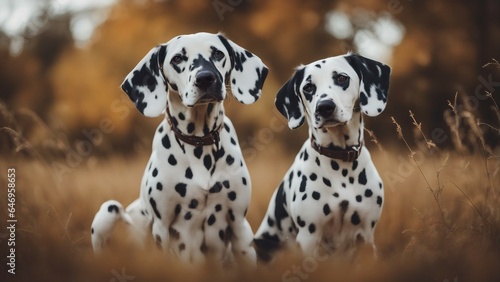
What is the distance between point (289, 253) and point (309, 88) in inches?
43.7

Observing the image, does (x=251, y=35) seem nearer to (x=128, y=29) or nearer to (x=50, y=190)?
(x=128, y=29)

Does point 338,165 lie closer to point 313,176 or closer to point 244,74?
point 313,176

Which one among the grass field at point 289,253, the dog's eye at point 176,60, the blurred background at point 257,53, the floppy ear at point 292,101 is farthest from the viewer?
the blurred background at point 257,53

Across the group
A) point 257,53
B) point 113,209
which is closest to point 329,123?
point 113,209

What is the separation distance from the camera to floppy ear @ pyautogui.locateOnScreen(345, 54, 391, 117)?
4039mm

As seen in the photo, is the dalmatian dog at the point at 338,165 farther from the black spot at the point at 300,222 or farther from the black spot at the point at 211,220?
the black spot at the point at 211,220

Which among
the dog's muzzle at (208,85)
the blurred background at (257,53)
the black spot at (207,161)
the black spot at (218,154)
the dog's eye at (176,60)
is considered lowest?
the black spot at (207,161)

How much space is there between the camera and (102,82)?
10094 mm

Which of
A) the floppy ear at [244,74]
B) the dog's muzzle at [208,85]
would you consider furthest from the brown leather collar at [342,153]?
the dog's muzzle at [208,85]

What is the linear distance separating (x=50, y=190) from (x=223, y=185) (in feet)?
7.46

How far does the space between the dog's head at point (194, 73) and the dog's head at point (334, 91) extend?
0.26m

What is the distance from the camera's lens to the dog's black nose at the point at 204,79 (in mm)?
3775

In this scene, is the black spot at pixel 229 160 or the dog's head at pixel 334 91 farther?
the black spot at pixel 229 160

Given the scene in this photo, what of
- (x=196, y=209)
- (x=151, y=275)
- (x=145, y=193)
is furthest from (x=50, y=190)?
(x=151, y=275)
